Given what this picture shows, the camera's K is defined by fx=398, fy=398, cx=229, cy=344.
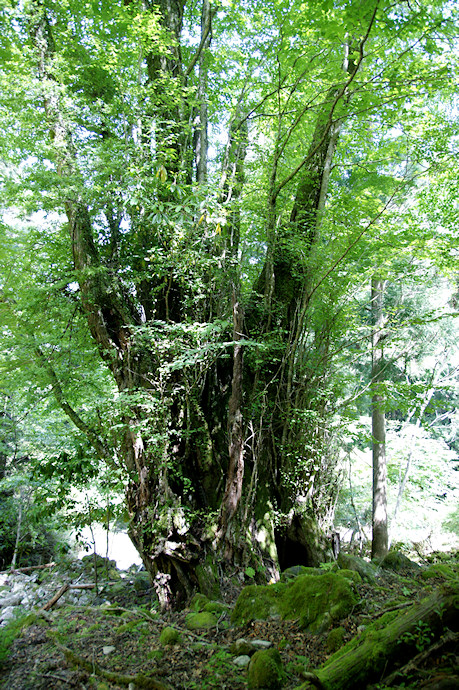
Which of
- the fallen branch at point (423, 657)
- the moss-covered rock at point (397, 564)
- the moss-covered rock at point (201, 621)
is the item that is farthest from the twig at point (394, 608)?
the moss-covered rock at point (397, 564)

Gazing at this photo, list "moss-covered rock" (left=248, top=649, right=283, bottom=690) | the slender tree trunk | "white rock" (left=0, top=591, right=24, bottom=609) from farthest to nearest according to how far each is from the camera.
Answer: the slender tree trunk, "white rock" (left=0, top=591, right=24, bottom=609), "moss-covered rock" (left=248, top=649, right=283, bottom=690)

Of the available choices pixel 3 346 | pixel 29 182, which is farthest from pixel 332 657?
pixel 29 182

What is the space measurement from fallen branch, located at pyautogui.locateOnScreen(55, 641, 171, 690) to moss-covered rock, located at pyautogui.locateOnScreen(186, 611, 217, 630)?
0.86 metres

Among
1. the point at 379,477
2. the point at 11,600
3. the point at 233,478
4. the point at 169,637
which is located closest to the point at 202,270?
the point at 233,478

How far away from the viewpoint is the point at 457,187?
6.48 metres

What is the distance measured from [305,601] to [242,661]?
0.69 metres

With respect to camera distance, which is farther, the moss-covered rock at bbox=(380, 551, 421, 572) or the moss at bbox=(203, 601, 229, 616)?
the moss-covered rock at bbox=(380, 551, 421, 572)

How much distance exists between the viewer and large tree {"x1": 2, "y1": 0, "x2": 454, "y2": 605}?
4.44m

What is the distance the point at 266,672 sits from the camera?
201 centimetres

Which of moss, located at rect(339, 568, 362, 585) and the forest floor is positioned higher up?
moss, located at rect(339, 568, 362, 585)

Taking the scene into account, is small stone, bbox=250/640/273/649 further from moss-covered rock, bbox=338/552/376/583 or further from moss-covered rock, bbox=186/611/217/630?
moss-covered rock, bbox=338/552/376/583

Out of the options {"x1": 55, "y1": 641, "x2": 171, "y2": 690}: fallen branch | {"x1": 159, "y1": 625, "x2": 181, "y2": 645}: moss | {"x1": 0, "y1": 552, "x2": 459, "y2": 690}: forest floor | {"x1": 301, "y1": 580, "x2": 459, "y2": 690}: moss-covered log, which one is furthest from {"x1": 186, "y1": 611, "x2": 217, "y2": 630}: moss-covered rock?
{"x1": 301, "y1": 580, "x2": 459, "y2": 690}: moss-covered log

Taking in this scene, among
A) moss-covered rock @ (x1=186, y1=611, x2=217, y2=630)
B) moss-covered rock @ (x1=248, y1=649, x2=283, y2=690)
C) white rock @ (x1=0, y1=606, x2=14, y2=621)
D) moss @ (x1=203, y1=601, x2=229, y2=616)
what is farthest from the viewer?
white rock @ (x1=0, y1=606, x2=14, y2=621)

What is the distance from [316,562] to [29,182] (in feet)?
20.9
